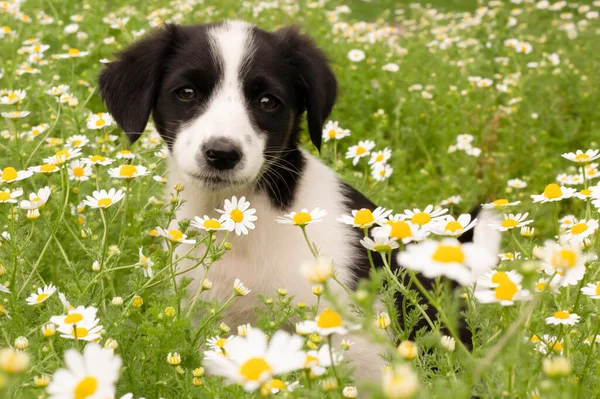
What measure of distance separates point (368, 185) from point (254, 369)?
11.1 feet

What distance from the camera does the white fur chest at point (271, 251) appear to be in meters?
2.91

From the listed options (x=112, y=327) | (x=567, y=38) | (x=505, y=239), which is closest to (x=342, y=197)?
(x=505, y=239)

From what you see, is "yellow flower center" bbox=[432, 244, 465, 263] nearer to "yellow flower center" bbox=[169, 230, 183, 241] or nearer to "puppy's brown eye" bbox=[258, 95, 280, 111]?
"yellow flower center" bbox=[169, 230, 183, 241]

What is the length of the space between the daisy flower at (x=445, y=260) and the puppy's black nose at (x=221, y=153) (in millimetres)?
1516

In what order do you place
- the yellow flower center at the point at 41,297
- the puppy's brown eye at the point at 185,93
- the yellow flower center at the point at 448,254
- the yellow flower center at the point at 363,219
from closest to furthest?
→ 1. the yellow flower center at the point at 448,254
2. the yellow flower center at the point at 363,219
3. the yellow flower center at the point at 41,297
4. the puppy's brown eye at the point at 185,93

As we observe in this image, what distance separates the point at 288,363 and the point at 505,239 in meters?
2.72

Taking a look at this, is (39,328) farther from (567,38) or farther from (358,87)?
(567,38)

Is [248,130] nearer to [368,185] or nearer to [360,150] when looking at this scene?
[360,150]

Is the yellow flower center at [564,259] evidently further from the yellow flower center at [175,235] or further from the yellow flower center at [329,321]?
the yellow flower center at [175,235]

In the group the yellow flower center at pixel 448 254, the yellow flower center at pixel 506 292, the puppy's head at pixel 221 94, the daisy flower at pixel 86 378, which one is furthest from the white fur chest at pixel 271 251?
the daisy flower at pixel 86 378

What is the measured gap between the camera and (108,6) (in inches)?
→ 324

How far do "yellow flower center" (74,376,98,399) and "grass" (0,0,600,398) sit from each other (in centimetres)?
10

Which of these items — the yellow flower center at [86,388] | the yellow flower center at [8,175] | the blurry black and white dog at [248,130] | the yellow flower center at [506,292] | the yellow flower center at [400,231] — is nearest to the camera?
the yellow flower center at [86,388]

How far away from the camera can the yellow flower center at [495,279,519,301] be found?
130cm
